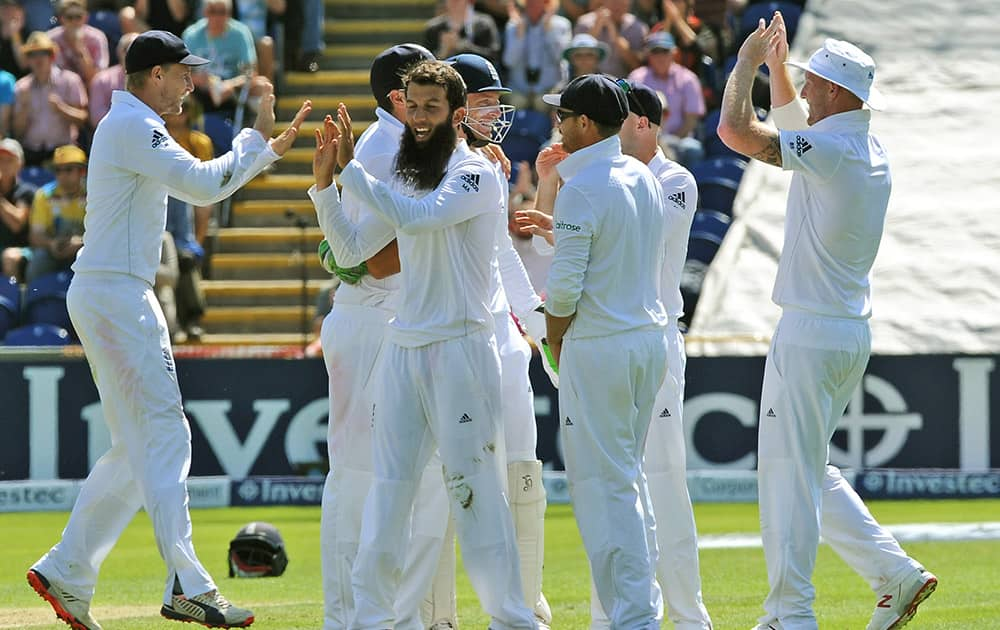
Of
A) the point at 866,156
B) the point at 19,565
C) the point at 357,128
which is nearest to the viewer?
the point at 866,156

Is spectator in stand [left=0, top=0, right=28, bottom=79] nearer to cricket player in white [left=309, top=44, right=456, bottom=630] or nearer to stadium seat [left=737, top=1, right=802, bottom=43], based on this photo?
stadium seat [left=737, top=1, right=802, bottom=43]

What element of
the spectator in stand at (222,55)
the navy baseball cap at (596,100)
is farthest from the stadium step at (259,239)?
the navy baseball cap at (596,100)

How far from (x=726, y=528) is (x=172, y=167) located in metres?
6.76

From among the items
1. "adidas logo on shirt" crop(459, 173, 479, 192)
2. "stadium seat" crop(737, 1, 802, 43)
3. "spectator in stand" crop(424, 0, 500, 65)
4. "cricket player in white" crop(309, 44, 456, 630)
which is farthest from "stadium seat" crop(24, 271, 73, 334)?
"adidas logo on shirt" crop(459, 173, 479, 192)

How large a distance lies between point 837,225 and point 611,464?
1.51 metres

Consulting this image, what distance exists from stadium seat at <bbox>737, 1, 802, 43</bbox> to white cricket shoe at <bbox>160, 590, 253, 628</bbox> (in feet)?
41.3

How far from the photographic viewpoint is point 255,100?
60.1ft

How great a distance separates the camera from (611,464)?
703cm

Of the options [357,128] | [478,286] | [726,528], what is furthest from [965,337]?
[478,286]

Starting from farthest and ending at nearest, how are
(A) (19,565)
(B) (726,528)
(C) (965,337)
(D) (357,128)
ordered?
1. (D) (357,128)
2. (C) (965,337)
3. (B) (726,528)
4. (A) (19,565)

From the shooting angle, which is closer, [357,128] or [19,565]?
[19,565]

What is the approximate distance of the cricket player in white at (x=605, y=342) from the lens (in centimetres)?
698

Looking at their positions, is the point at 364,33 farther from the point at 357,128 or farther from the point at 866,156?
the point at 866,156

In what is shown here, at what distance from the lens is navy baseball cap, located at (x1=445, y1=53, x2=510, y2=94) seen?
7.77 meters
